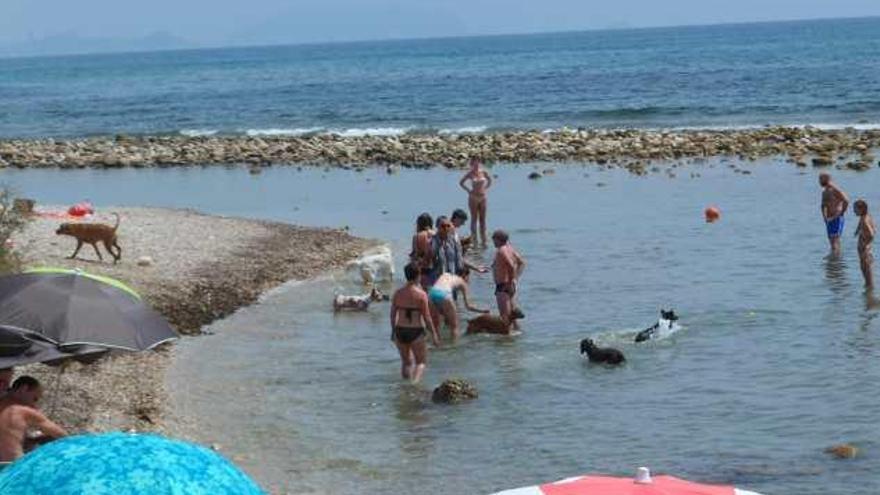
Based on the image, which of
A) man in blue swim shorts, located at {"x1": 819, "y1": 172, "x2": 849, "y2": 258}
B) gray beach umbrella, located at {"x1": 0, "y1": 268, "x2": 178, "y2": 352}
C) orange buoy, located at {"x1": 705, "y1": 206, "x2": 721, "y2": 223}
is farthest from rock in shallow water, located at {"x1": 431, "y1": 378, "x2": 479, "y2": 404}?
orange buoy, located at {"x1": 705, "y1": 206, "x2": 721, "y2": 223}

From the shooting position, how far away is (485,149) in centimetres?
4006

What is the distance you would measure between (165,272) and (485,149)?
2174 cm

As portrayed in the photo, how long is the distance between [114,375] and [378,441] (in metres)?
3.11

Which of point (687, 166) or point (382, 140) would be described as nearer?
point (687, 166)

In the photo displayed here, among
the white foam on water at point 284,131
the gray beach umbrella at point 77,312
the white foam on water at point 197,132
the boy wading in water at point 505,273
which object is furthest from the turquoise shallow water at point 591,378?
the white foam on water at point 197,132

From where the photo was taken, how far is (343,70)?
121250mm

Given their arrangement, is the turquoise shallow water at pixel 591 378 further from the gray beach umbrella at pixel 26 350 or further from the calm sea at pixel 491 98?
the calm sea at pixel 491 98

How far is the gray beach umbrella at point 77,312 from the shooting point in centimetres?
757

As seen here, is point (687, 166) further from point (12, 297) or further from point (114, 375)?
point (12, 297)

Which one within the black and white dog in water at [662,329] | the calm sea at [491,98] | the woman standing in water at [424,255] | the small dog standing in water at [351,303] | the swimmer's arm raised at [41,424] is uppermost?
the swimmer's arm raised at [41,424]

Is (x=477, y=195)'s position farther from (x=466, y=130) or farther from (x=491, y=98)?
(x=491, y=98)

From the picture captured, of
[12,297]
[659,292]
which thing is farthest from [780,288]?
[12,297]

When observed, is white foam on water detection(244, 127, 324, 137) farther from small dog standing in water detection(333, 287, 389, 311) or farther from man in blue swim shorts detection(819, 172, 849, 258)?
small dog standing in water detection(333, 287, 389, 311)

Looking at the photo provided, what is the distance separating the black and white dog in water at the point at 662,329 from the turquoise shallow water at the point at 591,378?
0.18 m
